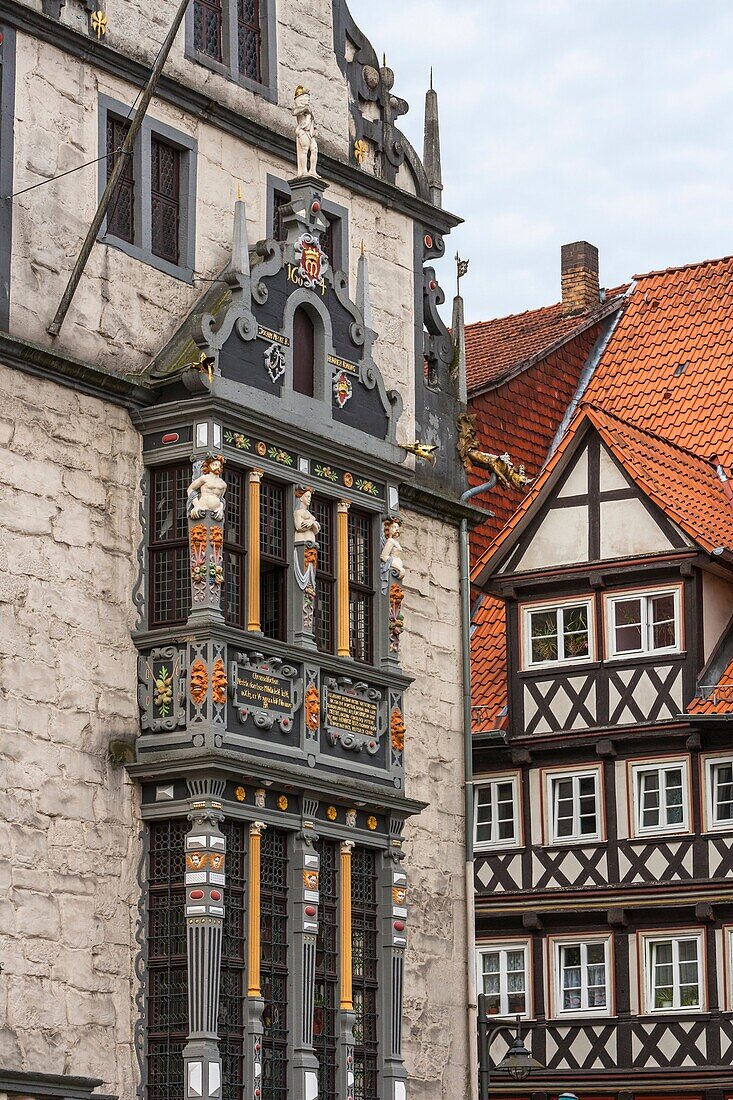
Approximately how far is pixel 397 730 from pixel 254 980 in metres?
3.55

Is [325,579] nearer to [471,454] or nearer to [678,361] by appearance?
[471,454]

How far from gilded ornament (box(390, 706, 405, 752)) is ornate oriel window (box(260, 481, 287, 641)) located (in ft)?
5.91

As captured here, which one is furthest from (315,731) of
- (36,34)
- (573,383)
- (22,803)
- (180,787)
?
(573,383)

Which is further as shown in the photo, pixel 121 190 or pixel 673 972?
pixel 673 972

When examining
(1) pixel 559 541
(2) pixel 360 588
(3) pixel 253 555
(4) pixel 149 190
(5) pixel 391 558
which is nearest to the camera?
(3) pixel 253 555

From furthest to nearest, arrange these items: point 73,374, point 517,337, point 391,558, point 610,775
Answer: point 517,337
point 610,775
point 391,558
point 73,374

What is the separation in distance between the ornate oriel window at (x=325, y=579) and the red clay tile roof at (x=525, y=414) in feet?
39.5

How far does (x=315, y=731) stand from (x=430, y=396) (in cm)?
597

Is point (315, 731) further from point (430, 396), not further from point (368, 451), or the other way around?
point (430, 396)

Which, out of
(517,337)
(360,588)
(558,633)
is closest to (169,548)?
(360,588)

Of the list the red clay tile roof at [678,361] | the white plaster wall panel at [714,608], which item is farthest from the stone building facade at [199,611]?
the red clay tile roof at [678,361]

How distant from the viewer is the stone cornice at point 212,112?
83.6 feet

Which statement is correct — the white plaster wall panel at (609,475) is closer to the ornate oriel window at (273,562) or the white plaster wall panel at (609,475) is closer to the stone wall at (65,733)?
the ornate oriel window at (273,562)

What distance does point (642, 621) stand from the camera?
120ft
